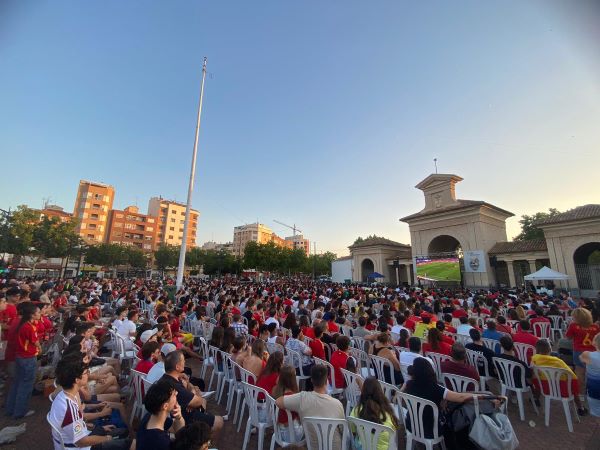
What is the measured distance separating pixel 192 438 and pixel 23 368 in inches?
185

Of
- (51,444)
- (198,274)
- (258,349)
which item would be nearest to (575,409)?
(258,349)

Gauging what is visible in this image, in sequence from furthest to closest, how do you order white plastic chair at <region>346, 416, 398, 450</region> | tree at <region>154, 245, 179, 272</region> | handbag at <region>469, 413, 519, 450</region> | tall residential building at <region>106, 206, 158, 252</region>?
1. tall residential building at <region>106, 206, 158, 252</region>
2. tree at <region>154, 245, 179, 272</region>
3. handbag at <region>469, 413, 519, 450</region>
4. white plastic chair at <region>346, 416, 398, 450</region>

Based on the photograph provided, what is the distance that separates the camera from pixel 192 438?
6.86ft

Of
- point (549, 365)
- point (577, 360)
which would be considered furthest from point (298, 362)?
point (577, 360)

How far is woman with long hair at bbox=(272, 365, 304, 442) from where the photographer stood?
135 inches

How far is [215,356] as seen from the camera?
583 centimetres

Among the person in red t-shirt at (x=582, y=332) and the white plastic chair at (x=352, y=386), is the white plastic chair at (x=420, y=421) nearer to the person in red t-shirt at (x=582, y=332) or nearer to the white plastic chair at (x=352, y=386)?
the white plastic chair at (x=352, y=386)

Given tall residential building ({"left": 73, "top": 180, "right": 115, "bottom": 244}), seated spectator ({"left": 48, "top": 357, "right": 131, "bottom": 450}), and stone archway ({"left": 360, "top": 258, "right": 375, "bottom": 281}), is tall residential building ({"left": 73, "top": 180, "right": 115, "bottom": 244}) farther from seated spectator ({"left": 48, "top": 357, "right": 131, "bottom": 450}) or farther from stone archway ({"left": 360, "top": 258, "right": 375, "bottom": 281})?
seated spectator ({"left": 48, "top": 357, "right": 131, "bottom": 450})

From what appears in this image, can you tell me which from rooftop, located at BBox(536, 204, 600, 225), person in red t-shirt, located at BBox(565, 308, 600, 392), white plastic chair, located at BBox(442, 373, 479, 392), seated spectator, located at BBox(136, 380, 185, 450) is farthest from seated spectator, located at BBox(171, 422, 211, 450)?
rooftop, located at BBox(536, 204, 600, 225)

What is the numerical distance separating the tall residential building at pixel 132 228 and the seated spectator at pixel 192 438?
242ft

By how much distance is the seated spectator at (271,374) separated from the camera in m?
3.97

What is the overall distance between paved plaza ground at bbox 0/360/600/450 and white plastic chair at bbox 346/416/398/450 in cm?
172

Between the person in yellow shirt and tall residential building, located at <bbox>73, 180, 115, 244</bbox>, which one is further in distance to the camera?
tall residential building, located at <bbox>73, 180, 115, 244</bbox>

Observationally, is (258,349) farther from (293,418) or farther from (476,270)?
(476,270)
